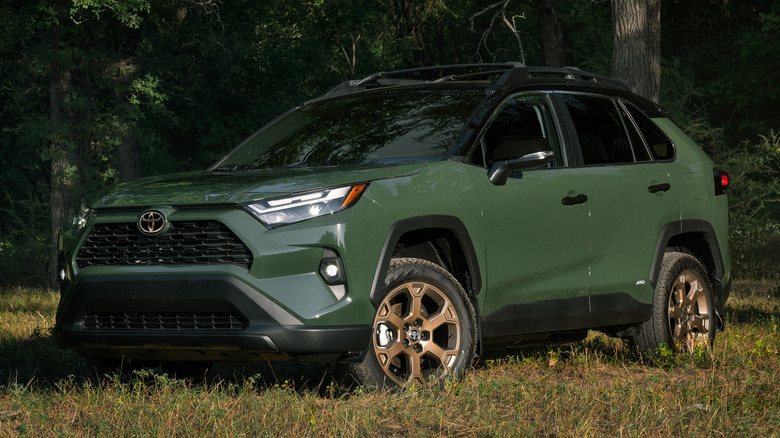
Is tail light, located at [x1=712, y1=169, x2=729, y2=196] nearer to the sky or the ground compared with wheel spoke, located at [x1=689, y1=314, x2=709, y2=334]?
nearer to the sky

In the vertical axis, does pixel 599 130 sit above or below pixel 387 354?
above

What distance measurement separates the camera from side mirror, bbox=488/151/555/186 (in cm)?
645

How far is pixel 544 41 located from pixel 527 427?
25.3 meters

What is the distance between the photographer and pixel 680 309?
7.98 m

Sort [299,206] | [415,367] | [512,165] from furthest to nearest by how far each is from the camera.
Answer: [512,165] → [415,367] → [299,206]

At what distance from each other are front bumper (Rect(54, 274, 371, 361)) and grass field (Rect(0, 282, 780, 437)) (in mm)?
247

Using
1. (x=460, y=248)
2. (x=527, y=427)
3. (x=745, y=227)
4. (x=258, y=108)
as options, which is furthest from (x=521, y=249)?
(x=258, y=108)

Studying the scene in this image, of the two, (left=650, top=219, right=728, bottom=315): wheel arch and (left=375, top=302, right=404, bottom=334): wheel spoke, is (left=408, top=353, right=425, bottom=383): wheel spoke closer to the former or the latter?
(left=375, top=302, right=404, bottom=334): wheel spoke

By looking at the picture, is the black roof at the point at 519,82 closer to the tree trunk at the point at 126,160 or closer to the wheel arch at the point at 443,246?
the wheel arch at the point at 443,246

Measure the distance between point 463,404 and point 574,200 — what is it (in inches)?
72.3

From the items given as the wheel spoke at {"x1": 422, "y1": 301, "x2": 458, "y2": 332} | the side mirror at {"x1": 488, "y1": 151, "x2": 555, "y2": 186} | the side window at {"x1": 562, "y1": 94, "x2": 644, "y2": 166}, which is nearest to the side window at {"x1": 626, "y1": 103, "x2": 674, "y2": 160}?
the side window at {"x1": 562, "y1": 94, "x2": 644, "y2": 166}

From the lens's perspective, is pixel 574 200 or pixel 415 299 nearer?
pixel 415 299

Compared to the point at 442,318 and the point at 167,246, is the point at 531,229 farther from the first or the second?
the point at 167,246

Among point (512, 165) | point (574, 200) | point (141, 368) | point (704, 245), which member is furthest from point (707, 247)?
point (141, 368)
